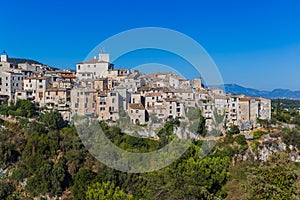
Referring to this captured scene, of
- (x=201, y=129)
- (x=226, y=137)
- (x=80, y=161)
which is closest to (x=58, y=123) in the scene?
(x=80, y=161)

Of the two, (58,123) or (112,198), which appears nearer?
(112,198)

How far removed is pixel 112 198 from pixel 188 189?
1.61 meters

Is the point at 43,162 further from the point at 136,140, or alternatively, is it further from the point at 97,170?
the point at 136,140

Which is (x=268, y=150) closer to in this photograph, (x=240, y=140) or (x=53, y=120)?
(x=240, y=140)

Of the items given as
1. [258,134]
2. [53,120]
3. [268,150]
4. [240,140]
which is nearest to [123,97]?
[53,120]

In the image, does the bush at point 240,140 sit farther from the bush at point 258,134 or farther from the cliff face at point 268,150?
the bush at point 258,134

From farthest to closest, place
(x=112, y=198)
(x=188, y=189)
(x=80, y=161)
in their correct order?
(x=80, y=161), (x=112, y=198), (x=188, y=189)

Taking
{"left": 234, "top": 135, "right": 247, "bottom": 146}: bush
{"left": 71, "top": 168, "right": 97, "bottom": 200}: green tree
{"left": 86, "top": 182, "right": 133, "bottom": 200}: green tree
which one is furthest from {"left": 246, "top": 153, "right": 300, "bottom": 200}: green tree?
{"left": 234, "top": 135, "right": 247, "bottom": 146}: bush

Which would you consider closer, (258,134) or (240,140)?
(240,140)

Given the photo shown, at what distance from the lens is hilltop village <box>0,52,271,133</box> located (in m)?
17.2

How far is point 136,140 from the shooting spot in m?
15.6

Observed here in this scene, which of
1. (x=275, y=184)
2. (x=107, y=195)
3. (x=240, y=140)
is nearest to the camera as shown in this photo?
(x=275, y=184)

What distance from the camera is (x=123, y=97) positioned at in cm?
1772

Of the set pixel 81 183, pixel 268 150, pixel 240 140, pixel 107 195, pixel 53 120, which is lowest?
pixel 81 183
